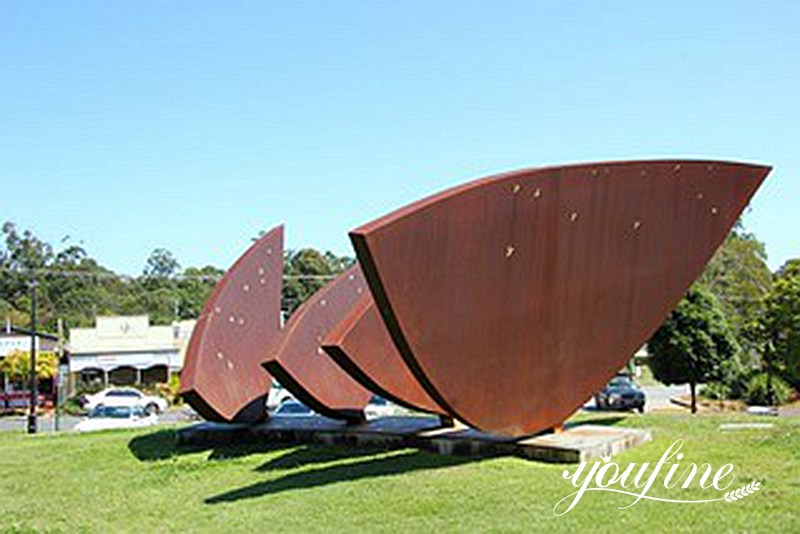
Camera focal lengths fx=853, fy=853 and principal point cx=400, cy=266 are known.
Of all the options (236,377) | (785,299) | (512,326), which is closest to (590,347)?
(512,326)

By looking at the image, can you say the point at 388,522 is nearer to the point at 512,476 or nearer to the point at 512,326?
the point at 512,476

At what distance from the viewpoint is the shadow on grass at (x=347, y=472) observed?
1015 cm

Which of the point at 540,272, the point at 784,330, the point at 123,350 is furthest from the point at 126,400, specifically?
the point at 540,272

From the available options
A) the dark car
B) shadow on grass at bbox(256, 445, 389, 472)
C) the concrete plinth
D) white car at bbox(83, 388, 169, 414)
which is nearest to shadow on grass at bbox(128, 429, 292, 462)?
the concrete plinth

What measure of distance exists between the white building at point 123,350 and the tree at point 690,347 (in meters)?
26.4

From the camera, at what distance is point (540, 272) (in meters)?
10.4

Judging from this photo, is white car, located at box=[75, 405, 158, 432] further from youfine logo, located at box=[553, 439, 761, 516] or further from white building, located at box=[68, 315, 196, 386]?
white building, located at box=[68, 315, 196, 386]

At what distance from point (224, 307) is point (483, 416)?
21.8 ft

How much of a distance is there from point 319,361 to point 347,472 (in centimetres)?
384

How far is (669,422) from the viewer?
1424 cm

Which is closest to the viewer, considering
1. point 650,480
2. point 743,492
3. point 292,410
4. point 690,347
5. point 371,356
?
point 743,492

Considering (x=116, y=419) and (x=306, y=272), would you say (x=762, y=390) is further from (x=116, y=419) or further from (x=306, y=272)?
(x=306, y=272)

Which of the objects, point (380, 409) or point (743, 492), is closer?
point (743, 492)

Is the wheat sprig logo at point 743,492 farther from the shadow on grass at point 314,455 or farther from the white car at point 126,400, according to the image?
the white car at point 126,400
